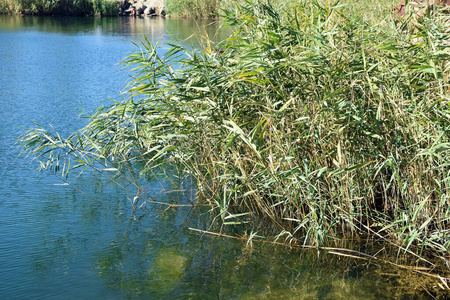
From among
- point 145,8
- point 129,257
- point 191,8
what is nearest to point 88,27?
point 191,8

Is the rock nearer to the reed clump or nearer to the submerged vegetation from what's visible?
the reed clump

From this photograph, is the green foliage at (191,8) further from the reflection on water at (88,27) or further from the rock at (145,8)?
the reflection on water at (88,27)

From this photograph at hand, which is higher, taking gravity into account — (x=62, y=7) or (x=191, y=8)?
(x=191, y=8)

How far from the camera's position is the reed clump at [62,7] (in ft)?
77.3

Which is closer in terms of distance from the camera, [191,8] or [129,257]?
[129,257]

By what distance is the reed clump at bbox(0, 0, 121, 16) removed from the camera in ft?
77.3

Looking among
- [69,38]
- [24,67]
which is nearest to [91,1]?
[69,38]

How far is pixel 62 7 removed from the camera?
83.1ft

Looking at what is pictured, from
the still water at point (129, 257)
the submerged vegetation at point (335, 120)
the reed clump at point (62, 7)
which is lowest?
the still water at point (129, 257)

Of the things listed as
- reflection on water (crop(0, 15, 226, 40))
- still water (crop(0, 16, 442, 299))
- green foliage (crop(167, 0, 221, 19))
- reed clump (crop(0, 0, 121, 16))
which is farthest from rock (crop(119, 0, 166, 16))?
still water (crop(0, 16, 442, 299))

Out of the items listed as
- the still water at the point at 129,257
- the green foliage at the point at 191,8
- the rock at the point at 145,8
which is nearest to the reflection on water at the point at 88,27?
the green foliage at the point at 191,8

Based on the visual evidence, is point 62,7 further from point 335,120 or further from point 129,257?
point 335,120

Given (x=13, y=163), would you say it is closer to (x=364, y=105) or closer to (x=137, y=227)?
(x=137, y=227)

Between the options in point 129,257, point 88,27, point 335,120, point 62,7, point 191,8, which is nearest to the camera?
point 335,120
